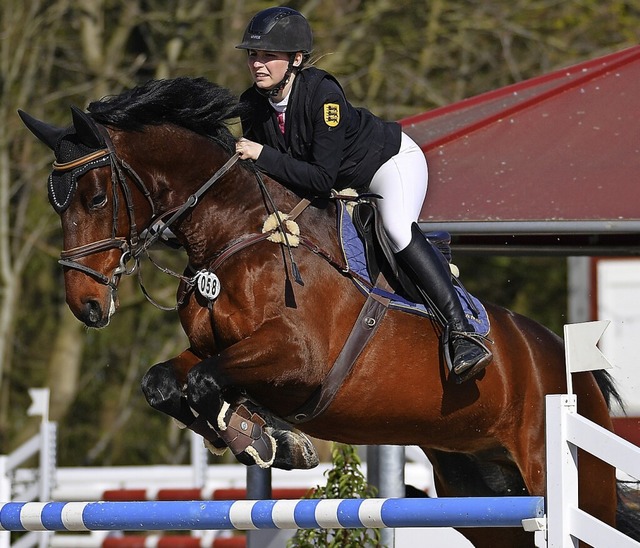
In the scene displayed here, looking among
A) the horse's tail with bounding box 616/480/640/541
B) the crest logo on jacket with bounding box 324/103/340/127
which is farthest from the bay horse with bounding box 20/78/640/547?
the horse's tail with bounding box 616/480/640/541

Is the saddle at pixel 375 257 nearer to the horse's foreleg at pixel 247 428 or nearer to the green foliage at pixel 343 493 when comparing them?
the horse's foreleg at pixel 247 428

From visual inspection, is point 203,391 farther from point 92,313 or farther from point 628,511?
point 628,511

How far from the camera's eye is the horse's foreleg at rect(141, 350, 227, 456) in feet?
16.0

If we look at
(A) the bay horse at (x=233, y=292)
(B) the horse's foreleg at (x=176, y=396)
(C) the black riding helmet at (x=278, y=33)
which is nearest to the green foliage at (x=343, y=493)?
(A) the bay horse at (x=233, y=292)

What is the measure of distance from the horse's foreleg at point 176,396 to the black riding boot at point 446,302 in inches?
37.2

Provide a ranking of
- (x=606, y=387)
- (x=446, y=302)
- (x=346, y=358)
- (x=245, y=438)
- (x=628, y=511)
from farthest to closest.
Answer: (x=606, y=387), (x=628, y=511), (x=446, y=302), (x=346, y=358), (x=245, y=438)

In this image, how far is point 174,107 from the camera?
507cm

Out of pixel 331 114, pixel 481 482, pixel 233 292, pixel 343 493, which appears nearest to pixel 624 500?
pixel 481 482

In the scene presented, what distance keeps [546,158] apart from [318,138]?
5.52 ft

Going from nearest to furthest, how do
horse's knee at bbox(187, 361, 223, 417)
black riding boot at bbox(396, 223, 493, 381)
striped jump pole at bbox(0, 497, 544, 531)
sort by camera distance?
striped jump pole at bbox(0, 497, 544, 531), horse's knee at bbox(187, 361, 223, 417), black riding boot at bbox(396, 223, 493, 381)

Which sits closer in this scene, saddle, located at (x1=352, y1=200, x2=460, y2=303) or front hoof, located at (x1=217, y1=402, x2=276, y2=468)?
front hoof, located at (x1=217, y1=402, x2=276, y2=468)

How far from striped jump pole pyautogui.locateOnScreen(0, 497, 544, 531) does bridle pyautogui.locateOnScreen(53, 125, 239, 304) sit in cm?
86

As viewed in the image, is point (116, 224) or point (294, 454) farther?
point (294, 454)

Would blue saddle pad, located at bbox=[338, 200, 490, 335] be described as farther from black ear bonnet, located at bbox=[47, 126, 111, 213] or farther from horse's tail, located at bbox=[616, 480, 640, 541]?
horse's tail, located at bbox=[616, 480, 640, 541]
